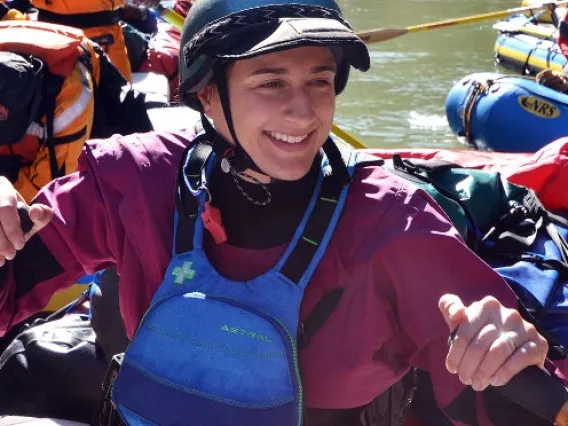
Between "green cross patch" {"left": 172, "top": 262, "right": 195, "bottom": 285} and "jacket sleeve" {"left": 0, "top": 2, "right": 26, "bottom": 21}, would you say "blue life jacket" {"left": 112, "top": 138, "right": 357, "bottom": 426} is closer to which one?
"green cross patch" {"left": 172, "top": 262, "right": 195, "bottom": 285}

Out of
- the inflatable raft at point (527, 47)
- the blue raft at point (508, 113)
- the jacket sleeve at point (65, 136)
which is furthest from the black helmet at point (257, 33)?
the inflatable raft at point (527, 47)

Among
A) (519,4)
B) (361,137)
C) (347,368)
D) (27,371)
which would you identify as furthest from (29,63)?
(519,4)

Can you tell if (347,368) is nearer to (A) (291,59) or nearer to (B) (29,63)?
(A) (291,59)

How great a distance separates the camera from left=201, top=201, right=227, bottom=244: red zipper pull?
1.46 meters

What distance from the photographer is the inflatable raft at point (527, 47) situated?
710cm

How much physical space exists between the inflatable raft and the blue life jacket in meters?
5.86

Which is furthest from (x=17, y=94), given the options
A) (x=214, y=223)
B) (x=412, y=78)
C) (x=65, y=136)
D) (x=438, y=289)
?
(x=412, y=78)

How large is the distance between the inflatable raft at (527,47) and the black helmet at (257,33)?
18.4ft

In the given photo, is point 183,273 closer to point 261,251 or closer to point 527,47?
point 261,251

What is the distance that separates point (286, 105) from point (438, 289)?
0.42 m

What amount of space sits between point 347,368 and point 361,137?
4.97 m

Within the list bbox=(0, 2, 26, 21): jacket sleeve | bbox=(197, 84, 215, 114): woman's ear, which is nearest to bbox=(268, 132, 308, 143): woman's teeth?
bbox=(197, 84, 215, 114): woman's ear

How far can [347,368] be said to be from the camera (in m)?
1.40

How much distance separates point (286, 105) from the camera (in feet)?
4.72
